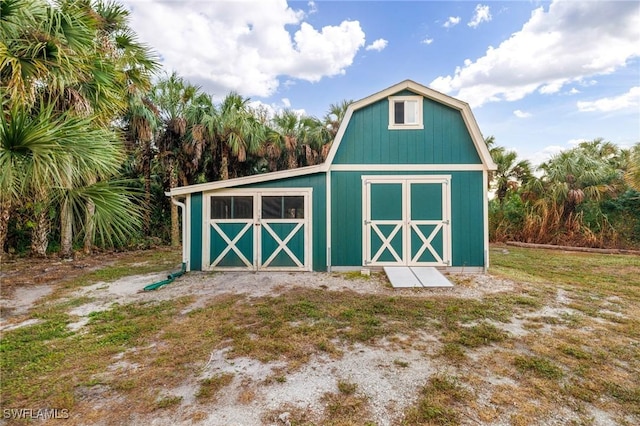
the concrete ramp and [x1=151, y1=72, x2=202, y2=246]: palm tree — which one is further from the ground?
[x1=151, y1=72, x2=202, y2=246]: palm tree

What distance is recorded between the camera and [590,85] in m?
10.3

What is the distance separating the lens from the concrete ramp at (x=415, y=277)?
16.6ft

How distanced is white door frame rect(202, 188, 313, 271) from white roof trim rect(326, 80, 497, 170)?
128cm

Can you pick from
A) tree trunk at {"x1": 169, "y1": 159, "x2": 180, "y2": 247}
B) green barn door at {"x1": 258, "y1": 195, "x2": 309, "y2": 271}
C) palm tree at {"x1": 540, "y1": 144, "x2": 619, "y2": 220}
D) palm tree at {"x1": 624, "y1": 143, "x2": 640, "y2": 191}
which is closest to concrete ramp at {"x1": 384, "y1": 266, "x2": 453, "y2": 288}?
green barn door at {"x1": 258, "y1": 195, "x2": 309, "y2": 271}

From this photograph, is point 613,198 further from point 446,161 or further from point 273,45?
point 273,45

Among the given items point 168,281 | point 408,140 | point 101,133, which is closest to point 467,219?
point 408,140

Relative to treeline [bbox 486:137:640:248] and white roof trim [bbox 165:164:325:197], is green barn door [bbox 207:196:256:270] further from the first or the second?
treeline [bbox 486:137:640:248]

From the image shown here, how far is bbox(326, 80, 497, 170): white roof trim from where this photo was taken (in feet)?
19.7

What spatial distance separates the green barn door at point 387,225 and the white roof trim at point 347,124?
1.31 meters

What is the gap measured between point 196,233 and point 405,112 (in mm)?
5478

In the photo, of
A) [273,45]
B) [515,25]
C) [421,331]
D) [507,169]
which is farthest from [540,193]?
[273,45]

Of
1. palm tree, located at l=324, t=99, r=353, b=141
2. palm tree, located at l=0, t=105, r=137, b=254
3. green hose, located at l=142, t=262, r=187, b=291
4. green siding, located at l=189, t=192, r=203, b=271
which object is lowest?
green hose, located at l=142, t=262, r=187, b=291

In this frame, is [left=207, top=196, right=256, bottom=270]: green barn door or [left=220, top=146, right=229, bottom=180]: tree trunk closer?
[left=207, top=196, right=256, bottom=270]: green barn door

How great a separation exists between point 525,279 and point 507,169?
7663mm
